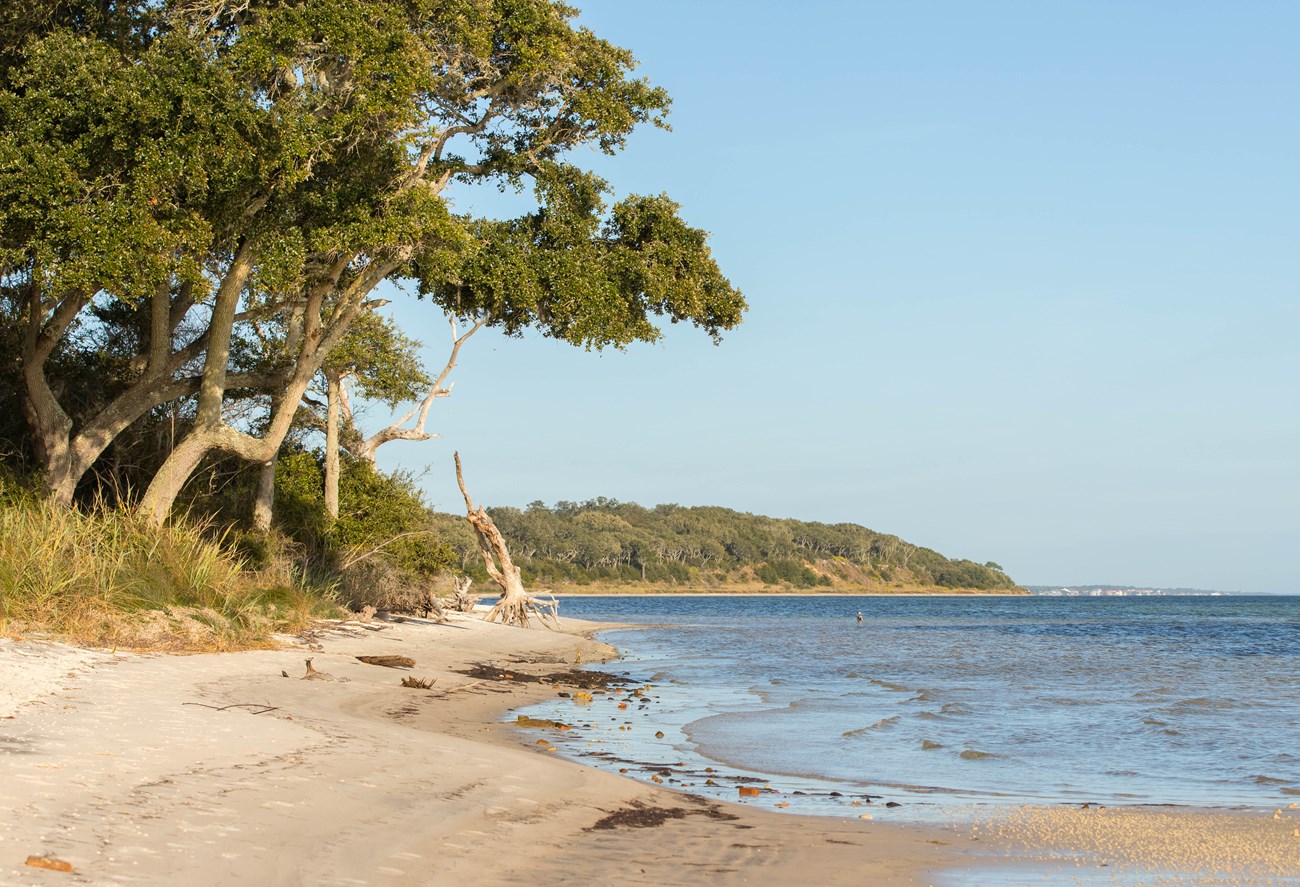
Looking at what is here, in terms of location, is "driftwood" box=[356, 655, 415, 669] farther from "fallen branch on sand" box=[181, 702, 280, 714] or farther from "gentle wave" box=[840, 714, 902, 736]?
"gentle wave" box=[840, 714, 902, 736]

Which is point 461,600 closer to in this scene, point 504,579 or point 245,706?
point 504,579

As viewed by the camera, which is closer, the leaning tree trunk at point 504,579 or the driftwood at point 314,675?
the driftwood at point 314,675

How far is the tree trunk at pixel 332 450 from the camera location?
21850 mm

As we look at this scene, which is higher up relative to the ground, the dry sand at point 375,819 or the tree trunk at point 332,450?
the tree trunk at point 332,450

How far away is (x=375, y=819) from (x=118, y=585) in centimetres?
797

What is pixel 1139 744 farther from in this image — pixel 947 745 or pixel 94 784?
pixel 94 784

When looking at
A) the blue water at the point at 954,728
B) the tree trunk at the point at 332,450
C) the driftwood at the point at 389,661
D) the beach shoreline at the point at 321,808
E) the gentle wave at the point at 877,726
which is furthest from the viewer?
the tree trunk at the point at 332,450

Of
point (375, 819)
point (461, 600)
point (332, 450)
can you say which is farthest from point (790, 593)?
point (375, 819)

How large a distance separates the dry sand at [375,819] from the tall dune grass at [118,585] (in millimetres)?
1535

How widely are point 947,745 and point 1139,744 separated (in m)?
2.17

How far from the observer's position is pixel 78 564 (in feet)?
38.6

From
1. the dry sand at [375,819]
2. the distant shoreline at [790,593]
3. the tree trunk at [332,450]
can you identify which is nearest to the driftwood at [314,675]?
the dry sand at [375,819]

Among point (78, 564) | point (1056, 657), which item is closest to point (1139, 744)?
point (78, 564)

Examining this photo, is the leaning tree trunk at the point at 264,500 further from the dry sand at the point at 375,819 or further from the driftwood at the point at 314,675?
the dry sand at the point at 375,819
